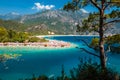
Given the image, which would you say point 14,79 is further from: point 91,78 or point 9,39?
point 9,39

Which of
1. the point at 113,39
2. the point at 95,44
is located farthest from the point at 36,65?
the point at 113,39

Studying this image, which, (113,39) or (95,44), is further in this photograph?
(95,44)

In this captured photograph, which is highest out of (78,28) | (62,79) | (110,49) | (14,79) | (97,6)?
(97,6)

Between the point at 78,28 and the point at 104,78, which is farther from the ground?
the point at 78,28

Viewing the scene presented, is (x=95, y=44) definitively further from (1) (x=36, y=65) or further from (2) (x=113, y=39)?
(1) (x=36, y=65)

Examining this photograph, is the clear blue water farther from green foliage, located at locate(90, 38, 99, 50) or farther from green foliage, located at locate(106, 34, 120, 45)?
green foliage, located at locate(106, 34, 120, 45)

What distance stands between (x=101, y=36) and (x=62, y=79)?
11.0ft

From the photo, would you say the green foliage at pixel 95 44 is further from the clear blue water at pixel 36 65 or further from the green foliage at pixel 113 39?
the clear blue water at pixel 36 65

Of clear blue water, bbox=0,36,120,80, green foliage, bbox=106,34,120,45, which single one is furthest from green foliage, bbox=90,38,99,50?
clear blue water, bbox=0,36,120,80

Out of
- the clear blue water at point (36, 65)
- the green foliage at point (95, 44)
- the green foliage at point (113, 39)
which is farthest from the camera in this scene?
the clear blue water at point (36, 65)

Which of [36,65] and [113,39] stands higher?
[113,39]

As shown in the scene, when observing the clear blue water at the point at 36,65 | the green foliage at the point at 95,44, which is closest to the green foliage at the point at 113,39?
the green foliage at the point at 95,44

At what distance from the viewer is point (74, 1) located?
48.2 feet

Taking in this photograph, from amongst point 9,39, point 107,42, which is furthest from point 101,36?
point 9,39
